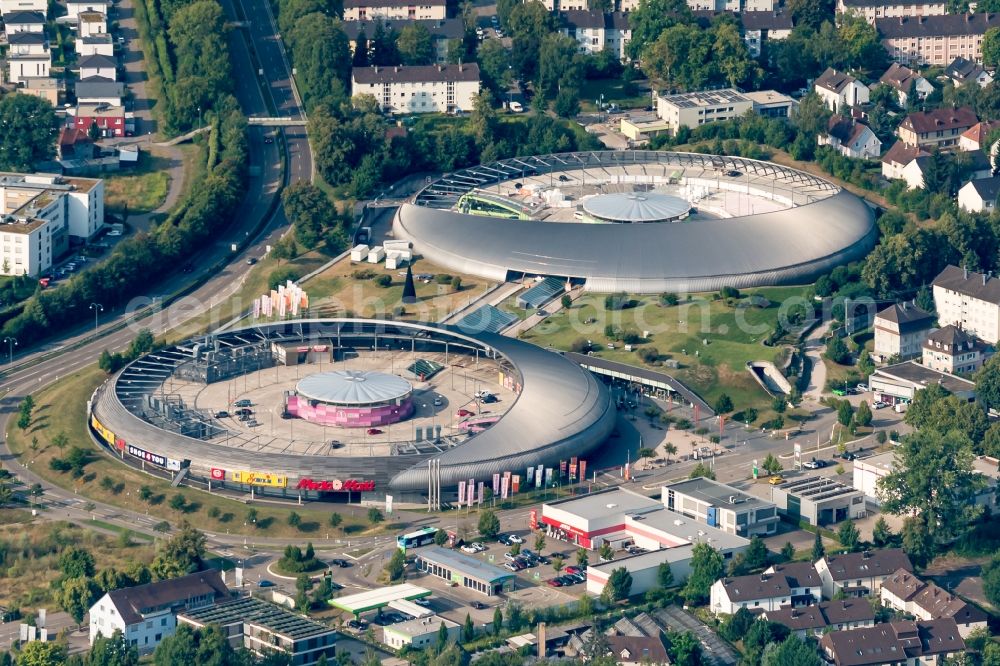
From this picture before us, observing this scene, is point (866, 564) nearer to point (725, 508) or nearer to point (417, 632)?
point (725, 508)

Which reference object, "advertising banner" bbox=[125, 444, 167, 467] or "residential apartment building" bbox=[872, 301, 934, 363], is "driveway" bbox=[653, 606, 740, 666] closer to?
"advertising banner" bbox=[125, 444, 167, 467]

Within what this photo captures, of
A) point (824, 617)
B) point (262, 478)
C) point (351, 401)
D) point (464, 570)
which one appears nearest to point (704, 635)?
point (824, 617)

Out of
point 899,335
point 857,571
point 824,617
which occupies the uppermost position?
point 899,335

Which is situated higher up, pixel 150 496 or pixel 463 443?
pixel 463 443

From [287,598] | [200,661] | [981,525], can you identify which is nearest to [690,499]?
[981,525]

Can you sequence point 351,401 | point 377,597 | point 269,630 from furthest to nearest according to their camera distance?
point 351,401
point 377,597
point 269,630

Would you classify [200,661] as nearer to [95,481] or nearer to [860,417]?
[95,481]

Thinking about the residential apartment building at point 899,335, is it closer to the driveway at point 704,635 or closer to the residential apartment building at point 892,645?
the driveway at point 704,635

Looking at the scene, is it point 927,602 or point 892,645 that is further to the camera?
point 927,602
